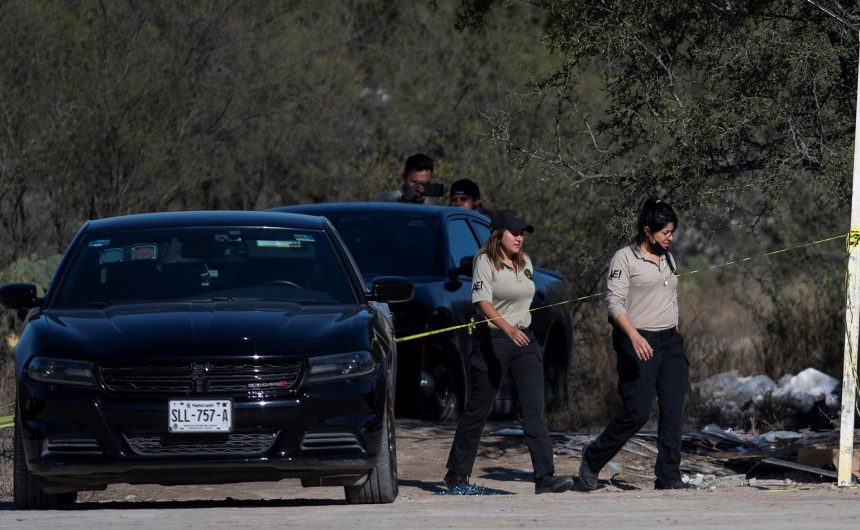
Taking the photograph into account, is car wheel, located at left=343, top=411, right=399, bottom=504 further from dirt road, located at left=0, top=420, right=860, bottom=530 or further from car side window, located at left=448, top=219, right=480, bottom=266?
car side window, located at left=448, top=219, right=480, bottom=266

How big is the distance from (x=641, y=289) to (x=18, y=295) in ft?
11.4

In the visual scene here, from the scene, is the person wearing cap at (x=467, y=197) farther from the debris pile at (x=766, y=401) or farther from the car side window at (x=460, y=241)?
the debris pile at (x=766, y=401)

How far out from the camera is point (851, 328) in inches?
381

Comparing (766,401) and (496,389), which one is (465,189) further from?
(496,389)

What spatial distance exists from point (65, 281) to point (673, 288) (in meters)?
3.47

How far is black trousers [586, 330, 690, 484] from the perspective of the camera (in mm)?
10008

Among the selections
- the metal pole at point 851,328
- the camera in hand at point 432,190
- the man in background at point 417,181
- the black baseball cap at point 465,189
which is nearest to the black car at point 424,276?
the camera in hand at point 432,190

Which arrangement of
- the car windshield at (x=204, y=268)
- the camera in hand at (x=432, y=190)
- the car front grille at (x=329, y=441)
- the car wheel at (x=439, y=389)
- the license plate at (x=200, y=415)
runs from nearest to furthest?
1. the license plate at (x=200, y=415)
2. the car front grille at (x=329, y=441)
3. the car windshield at (x=204, y=268)
4. the car wheel at (x=439, y=389)
5. the camera in hand at (x=432, y=190)

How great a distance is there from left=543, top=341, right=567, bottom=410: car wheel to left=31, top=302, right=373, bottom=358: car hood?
629 cm

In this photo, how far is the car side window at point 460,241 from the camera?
13.2 metres

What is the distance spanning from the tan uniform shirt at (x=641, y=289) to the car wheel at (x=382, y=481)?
1.88m

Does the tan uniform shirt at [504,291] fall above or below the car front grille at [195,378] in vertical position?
above

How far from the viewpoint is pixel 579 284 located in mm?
20203

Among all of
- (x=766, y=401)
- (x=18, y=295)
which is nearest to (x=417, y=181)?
(x=766, y=401)
